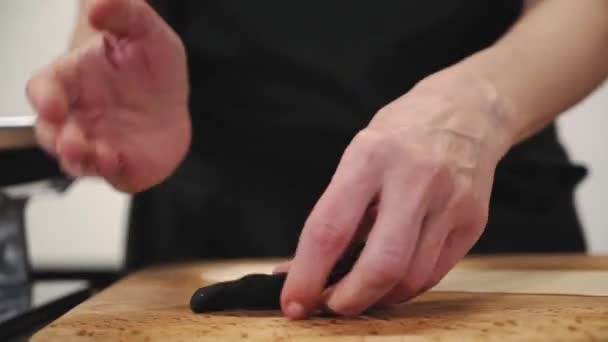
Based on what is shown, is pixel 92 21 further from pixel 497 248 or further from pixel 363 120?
pixel 497 248

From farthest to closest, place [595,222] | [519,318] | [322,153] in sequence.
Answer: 1. [595,222]
2. [322,153]
3. [519,318]

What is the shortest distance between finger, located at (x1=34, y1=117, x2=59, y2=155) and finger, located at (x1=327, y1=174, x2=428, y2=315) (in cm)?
21

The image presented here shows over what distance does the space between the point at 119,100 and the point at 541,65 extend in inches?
12.8

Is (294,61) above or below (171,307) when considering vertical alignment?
above

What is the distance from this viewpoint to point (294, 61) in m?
0.76

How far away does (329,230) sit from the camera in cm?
42

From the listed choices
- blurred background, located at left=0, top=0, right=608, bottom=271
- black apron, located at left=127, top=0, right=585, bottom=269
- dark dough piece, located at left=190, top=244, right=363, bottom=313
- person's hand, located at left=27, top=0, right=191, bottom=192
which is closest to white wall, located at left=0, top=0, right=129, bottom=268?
blurred background, located at left=0, top=0, right=608, bottom=271

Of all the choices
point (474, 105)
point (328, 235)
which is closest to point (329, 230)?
point (328, 235)

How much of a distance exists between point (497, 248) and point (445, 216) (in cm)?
34

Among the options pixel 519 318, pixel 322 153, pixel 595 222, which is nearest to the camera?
pixel 519 318

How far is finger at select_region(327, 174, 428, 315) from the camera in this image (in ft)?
1.37

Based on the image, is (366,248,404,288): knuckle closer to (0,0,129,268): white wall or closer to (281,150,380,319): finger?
(281,150,380,319): finger

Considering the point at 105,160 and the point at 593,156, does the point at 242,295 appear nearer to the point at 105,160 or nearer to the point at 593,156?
the point at 105,160

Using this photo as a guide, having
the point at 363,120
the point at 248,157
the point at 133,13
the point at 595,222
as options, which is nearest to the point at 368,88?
the point at 363,120
